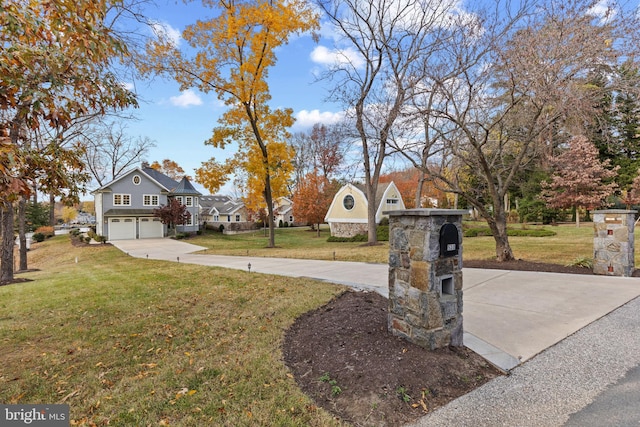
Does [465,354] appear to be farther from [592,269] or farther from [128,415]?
[592,269]

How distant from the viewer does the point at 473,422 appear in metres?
2.31

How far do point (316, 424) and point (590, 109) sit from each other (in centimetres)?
768

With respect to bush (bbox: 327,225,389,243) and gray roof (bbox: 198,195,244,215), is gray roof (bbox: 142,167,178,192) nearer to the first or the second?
gray roof (bbox: 198,195,244,215)

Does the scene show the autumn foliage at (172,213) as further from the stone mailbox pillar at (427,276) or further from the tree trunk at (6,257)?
the stone mailbox pillar at (427,276)

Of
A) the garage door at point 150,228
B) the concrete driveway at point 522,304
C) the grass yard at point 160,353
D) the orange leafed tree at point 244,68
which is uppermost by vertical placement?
the orange leafed tree at point 244,68

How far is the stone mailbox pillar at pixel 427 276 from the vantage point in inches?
125

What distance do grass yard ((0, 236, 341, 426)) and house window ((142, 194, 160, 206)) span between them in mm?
21528

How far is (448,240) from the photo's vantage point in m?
3.29

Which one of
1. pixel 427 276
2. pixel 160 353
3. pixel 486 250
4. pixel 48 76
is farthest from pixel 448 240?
pixel 486 250

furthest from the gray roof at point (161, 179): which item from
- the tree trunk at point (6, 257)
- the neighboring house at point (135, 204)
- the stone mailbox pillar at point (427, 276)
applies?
the stone mailbox pillar at point (427, 276)

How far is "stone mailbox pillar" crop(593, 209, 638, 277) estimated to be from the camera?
644 centimetres

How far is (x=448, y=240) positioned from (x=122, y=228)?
28.0 m

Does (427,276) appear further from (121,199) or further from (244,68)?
(121,199)

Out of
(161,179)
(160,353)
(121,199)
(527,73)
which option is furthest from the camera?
(161,179)
